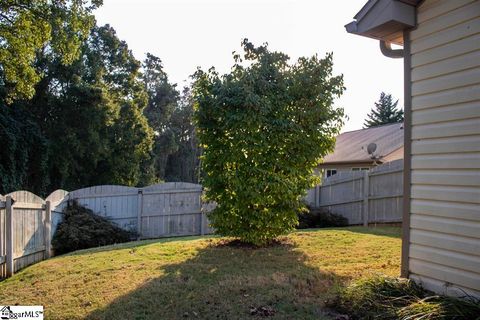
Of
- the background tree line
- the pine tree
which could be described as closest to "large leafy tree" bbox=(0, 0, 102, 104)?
the background tree line

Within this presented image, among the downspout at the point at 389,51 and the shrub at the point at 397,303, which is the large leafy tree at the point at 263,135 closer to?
the downspout at the point at 389,51

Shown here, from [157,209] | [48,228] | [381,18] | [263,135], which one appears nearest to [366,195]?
[263,135]

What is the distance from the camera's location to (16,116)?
21031mm

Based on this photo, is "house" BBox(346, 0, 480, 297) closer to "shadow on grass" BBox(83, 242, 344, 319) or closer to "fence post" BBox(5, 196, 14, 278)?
"shadow on grass" BBox(83, 242, 344, 319)

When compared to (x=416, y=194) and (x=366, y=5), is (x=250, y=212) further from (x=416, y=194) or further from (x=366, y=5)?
(x=366, y=5)

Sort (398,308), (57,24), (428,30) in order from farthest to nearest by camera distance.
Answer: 1. (57,24)
2. (428,30)
3. (398,308)

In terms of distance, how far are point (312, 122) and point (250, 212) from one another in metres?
2.19

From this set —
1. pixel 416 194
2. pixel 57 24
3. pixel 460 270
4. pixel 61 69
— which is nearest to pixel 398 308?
pixel 460 270

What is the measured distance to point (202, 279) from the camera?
18.6ft

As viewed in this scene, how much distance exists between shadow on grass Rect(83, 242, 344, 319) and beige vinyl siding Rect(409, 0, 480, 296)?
4.30 feet

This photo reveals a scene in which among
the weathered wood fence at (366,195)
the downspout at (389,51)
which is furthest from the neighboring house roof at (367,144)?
the downspout at (389,51)

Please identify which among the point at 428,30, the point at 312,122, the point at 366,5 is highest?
the point at 366,5

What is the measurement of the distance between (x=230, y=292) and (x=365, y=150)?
54.9 ft

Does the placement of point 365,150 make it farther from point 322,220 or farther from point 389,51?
point 389,51
